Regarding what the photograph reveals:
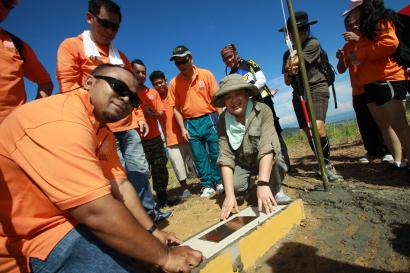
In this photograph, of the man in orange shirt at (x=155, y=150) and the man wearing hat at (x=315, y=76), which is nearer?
the man wearing hat at (x=315, y=76)

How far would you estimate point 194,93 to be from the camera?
5.06 m

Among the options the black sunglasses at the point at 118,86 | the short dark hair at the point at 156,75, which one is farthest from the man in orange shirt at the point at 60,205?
the short dark hair at the point at 156,75

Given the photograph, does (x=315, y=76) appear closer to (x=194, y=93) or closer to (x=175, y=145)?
(x=194, y=93)

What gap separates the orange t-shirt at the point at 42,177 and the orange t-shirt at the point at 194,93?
3.38 meters

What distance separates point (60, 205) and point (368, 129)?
16.8ft

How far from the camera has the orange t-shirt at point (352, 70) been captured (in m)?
4.25

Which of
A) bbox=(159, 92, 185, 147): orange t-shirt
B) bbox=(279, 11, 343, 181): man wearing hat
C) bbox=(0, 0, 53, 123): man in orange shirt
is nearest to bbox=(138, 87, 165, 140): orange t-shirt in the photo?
bbox=(159, 92, 185, 147): orange t-shirt

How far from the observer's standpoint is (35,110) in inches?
64.8

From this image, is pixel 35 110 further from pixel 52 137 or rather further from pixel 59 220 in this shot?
pixel 59 220

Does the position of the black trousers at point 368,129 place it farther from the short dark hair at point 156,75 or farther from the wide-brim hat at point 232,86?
the short dark hair at point 156,75

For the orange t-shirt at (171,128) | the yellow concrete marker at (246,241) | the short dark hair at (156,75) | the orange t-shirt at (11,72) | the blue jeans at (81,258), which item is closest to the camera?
the blue jeans at (81,258)

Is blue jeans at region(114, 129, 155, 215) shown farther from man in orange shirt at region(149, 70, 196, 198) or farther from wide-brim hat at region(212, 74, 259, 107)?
man in orange shirt at region(149, 70, 196, 198)

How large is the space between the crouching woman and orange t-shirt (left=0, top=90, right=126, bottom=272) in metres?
1.93

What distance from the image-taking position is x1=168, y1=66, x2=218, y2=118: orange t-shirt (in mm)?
5039
